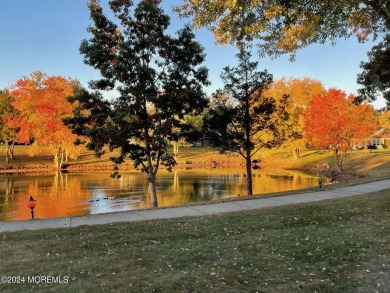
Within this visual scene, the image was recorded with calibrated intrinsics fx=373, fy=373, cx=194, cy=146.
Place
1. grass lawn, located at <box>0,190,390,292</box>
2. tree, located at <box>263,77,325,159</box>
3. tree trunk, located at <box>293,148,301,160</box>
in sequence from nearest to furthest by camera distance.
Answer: grass lawn, located at <box>0,190,390,292</box> < tree, located at <box>263,77,325,159</box> < tree trunk, located at <box>293,148,301,160</box>

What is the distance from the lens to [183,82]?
16.6 m

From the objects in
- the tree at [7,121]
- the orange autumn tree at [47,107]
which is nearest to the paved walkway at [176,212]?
the orange autumn tree at [47,107]

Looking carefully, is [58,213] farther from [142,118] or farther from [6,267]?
[6,267]

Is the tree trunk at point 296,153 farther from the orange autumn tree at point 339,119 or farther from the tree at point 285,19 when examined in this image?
the tree at point 285,19

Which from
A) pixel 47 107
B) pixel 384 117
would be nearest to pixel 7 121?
pixel 47 107

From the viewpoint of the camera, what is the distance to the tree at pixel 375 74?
59.9ft

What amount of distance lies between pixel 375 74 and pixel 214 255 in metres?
16.4

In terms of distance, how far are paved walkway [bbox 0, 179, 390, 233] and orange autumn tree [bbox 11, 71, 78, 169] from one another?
114ft

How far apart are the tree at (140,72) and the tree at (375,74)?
8.71 meters

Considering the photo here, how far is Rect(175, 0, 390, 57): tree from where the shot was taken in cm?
746

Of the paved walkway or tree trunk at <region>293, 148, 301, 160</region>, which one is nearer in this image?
the paved walkway

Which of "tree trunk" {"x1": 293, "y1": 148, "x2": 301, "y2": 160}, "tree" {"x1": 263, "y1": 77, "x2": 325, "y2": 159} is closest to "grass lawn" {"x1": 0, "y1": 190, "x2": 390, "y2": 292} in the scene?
"tree" {"x1": 263, "y1": 77, "x2": 325, "y2": 159}

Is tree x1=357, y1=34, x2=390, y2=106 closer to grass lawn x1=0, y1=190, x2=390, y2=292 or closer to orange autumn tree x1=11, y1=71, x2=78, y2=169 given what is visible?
grass lawn x1=0, y1=190, x2=390, y2=292

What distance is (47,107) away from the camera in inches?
1747
